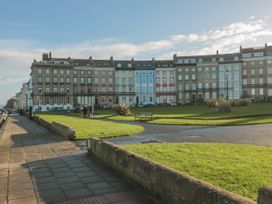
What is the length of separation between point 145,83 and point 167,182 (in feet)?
320

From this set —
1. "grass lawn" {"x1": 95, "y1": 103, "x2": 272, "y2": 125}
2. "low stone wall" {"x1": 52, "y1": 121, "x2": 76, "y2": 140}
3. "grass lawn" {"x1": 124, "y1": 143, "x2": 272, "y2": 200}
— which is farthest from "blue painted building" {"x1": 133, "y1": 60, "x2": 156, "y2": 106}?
"grass lawn" {"x1": 124, "y1": 143, "x2": 272, "y2": 200}

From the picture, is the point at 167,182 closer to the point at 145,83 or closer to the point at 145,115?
the point at 145,115

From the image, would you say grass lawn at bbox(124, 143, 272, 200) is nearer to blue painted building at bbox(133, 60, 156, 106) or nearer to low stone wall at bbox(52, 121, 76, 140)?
low stone wall at bbox(52, 121, 76, 140)

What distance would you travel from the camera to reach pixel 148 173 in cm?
564

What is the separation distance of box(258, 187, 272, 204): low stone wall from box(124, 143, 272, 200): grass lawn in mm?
1481

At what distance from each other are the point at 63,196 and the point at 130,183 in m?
1.51

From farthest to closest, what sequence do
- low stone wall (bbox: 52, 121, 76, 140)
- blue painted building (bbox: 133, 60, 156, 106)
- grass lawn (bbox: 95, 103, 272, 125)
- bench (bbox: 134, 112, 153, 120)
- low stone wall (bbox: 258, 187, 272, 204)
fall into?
blue painted building (bbox: 133, 60, 156, 106), bench (bbox: 134, 112, 153, 120), grass lawn (bbox: 95, 103, 272, 125), low stone wall (bbox: 52, 121, 76, 140), low stone wall (bbox: 258, 187, 272, 204)

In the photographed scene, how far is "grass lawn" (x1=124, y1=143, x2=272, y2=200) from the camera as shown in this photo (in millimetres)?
5234

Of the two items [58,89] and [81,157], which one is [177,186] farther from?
[58,89]

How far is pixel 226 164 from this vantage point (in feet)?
22.4

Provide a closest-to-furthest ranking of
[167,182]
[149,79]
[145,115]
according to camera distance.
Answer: [167,182] → [145,115] → [149,79]

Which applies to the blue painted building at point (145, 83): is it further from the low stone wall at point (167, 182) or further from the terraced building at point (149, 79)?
the low stone wall at point (167, 182)

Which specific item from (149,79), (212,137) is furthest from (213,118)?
(149,79)

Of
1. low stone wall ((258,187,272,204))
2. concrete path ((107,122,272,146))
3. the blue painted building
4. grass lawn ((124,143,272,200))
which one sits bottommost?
concrete path ((107,122,272,146))
